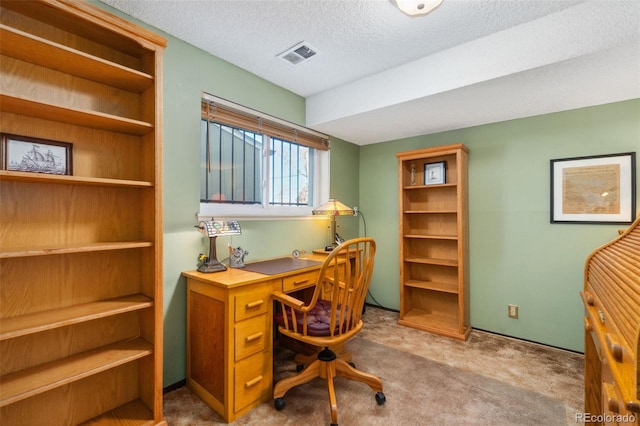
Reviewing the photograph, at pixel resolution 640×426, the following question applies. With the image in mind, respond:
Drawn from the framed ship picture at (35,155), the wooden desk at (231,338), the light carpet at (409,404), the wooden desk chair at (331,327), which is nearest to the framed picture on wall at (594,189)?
the light carpet at (409,404)

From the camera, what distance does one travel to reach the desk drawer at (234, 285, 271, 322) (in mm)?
1687

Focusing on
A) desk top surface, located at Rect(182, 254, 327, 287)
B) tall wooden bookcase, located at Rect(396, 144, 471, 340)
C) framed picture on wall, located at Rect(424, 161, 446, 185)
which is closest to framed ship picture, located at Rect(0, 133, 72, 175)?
desk top surface, located at Rect(182, 254, 327, 287)

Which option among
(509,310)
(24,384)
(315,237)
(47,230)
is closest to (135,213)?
(47,230)

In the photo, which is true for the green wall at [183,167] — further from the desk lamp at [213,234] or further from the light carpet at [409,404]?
the light carpet at [409,404]

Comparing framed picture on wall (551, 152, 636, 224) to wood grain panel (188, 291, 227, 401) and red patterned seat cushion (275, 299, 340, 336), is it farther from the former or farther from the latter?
wood grain panel (188, 291, 227, 401)


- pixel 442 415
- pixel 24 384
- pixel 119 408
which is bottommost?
pixel 442 415

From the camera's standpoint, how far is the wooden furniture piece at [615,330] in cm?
65

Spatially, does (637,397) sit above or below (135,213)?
below

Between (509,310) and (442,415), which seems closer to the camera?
(442,415)

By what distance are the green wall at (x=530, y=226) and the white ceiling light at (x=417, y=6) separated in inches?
70.1

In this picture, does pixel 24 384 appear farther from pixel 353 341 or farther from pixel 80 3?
pixel 353 341

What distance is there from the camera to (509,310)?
2803 millimetres

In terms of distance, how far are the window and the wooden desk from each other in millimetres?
668

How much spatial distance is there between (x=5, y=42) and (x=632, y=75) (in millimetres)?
3483
